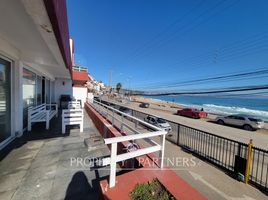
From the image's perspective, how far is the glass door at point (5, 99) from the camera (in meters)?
4.01

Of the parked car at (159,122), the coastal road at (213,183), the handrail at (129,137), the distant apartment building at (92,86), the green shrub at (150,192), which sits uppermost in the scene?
the distant apartment building at (92,86)

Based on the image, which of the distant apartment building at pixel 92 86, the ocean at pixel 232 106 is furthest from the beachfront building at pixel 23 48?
the distant apartment building at pixel 92 86

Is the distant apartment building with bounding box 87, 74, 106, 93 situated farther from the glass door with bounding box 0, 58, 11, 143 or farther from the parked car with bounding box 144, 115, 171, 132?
the glass door with bounding box 0, 58, 11, 143

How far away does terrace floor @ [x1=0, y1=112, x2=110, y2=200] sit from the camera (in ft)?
7.62

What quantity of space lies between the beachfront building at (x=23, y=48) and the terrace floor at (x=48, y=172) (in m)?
1.02

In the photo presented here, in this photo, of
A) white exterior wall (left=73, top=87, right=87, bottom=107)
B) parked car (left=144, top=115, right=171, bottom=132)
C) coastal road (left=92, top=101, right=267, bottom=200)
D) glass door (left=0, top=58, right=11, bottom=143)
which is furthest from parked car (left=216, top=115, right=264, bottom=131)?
glass door (left=0, top=58, right=11, bottom=143)

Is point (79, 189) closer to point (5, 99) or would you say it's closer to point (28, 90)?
point (5, 99)

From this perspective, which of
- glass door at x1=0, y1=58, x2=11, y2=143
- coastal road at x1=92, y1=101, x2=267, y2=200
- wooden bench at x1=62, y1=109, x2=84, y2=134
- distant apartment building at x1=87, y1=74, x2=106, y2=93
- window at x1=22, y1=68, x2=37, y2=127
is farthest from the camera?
distant apartment building at x1=87, y1=74, x2=106, y2=93

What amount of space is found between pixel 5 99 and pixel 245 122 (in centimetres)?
1834

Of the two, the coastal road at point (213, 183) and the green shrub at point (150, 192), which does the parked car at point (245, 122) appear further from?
the green shrub at point (150, 192)

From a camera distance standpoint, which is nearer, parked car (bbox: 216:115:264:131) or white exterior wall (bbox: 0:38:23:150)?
Result: white exterior wall (bbox: 0:38:23:150)

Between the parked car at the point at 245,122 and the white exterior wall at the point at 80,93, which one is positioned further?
the white exterior wall at the point at 80,93

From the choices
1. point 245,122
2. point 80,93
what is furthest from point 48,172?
point 245,122

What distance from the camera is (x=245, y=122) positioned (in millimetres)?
14258
